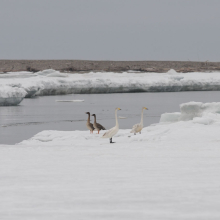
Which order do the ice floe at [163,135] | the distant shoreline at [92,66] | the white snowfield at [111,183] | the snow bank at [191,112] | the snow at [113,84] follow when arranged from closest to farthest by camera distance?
1. the white snowfield at [111,183]
2. the ice floe at [163,135]
3. the snow bank at [191,112]
4. the snow at [113,84]
5. the distant shoreline at [92,66]

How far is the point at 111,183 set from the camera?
3275 millimetres

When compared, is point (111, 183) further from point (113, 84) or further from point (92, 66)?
point (92, 66)

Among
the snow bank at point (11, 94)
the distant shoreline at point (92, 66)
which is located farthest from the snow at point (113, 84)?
the distant shoreline at point (92, 66)

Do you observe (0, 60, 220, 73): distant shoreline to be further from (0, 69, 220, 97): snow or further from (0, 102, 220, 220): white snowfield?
(0, 102, 220, 220): white snowfield

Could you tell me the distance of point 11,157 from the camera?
4723 mm

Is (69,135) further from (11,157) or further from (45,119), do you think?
(45,119)

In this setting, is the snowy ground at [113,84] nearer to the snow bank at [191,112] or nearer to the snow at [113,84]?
the snow at [113,84]

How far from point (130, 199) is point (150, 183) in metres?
0.46

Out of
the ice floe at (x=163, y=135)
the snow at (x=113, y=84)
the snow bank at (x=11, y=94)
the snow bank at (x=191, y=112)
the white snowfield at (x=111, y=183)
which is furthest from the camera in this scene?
the snow at (x=113, y=84)

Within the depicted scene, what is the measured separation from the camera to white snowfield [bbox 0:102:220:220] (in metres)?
2.59

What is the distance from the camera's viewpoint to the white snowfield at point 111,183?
8.50 feet

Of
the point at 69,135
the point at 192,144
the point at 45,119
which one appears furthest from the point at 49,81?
the point at 192,144

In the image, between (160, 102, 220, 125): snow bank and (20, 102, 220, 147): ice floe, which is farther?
(160, 102, 220, 125): snow bank

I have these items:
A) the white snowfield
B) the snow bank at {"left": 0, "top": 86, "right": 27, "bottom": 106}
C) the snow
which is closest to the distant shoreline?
the snow
